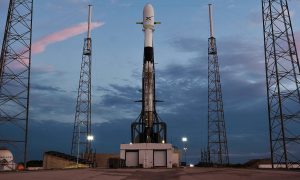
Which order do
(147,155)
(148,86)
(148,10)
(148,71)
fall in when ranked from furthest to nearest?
(148,10) < (148,71) < (148,86) < (147,155)

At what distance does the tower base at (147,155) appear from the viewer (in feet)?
197

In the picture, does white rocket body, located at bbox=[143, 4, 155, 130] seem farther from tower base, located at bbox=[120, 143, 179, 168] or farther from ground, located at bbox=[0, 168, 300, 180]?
ground, located at bbox=[0, 168, 300, 180]

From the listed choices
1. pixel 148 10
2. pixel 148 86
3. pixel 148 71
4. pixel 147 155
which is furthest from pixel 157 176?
pixel 148 10

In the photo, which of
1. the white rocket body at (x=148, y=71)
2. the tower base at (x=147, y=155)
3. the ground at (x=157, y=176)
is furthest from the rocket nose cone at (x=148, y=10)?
the ground at (x=157, y=176)

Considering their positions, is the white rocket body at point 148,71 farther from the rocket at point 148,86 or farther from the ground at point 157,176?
the ground at point 157,176

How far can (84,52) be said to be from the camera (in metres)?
68.9

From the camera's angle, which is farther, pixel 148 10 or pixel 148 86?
pixel 148 10

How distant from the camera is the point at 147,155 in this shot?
60.0 meters

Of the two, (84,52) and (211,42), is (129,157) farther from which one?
(211,42)

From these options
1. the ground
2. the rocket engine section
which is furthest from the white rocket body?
the ground

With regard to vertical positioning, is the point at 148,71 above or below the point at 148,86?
above

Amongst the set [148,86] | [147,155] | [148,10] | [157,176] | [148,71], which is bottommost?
[157,176]

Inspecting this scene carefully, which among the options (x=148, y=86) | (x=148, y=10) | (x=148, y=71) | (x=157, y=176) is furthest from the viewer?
(x=148, y=10)

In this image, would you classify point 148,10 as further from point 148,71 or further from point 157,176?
point 157,176
